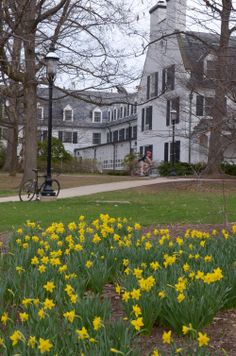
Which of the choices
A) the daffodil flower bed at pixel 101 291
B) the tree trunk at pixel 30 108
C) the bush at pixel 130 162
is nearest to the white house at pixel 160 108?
the tree trunk at pixel 30 108

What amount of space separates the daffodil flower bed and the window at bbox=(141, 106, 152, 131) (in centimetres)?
3504

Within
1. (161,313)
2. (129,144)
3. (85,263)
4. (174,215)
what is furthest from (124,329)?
(129,144)

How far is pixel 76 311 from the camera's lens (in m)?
3.39

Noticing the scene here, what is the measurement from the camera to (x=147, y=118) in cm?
4144

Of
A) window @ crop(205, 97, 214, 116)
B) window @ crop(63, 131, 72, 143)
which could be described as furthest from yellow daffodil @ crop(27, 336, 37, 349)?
window @ crop(63, 131, 72, 143)

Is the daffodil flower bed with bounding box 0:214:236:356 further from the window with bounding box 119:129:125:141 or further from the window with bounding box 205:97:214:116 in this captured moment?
the window with bounding box 119:129:125:141

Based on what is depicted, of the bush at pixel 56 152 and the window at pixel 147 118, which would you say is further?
the bush at pixel 56 152

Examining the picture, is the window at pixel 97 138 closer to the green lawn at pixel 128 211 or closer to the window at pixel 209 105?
the window at pixel 209 105

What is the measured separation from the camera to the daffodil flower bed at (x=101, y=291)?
2893mm

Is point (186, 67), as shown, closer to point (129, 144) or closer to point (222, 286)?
point (222, 286)

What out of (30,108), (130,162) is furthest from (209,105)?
(130,162)

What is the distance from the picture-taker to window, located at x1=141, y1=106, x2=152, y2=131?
40784mm

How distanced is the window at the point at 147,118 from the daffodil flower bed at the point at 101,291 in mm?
35037

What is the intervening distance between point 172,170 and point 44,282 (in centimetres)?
2778
